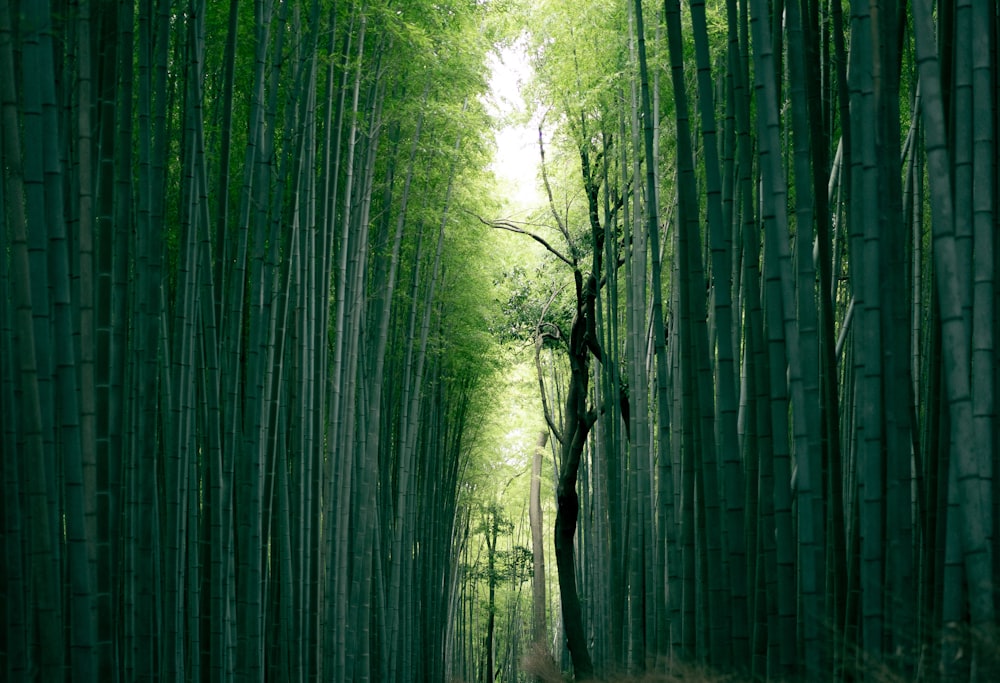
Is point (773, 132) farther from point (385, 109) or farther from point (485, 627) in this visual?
point (485, 627)

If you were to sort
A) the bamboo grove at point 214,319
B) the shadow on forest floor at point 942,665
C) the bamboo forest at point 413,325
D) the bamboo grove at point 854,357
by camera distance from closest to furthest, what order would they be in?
the shadow on forest floor at point 942,665 → the bamboo grove at point 854,357 → the bamboo forest at point 413,325 → the bamboo grove at point 214,319

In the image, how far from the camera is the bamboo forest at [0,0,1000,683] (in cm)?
237

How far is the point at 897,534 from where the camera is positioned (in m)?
2.32

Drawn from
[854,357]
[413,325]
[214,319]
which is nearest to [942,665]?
[854,357]

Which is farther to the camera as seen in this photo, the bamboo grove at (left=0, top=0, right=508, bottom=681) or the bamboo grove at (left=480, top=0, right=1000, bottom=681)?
the bamboo grove at (left=0, top=0, right=508, bottom=681)

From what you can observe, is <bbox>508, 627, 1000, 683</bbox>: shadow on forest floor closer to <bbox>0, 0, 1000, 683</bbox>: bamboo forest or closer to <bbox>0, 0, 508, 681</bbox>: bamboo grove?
<bbox>0, 0, 1000, 683</bbox>: bamboo forest

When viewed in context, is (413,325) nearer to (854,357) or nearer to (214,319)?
(214,319)

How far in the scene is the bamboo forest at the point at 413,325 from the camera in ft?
7.76

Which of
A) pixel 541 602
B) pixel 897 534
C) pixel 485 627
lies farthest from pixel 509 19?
pixel 485 627

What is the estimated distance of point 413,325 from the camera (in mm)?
7375

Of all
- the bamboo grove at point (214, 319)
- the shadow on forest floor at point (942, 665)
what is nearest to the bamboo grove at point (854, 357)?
the shadow on forest floor at point (942, 665)

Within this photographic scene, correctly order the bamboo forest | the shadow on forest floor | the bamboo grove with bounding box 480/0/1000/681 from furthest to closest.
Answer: the bamboo forest < the bamboo grove with bounding box 480/0/1000/681 < the shadow on forest floor

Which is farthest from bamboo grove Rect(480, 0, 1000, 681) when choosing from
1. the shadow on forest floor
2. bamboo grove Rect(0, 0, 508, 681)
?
bamboo grove Rect(0, 0, 508, 681)

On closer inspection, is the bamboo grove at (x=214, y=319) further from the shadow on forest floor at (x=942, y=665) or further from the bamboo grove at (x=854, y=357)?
the shadow on forest floor at (x=942, y=665)
